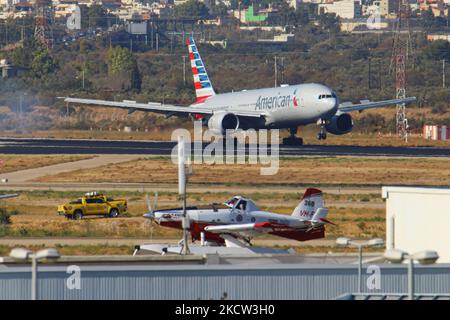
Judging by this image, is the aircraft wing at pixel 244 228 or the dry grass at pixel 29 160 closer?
the aircraft wing at pixel 244 228

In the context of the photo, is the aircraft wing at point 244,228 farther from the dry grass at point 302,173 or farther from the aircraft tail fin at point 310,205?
the dry grass at point 302,173

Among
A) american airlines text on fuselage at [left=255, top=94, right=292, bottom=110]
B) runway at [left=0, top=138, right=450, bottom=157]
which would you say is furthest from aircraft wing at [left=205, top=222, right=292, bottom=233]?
american airlines text on fuselage at [left=255, top=94, right=292, bottom=110]

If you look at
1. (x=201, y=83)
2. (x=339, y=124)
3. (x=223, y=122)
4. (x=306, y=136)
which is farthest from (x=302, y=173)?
(x=201, y=83)

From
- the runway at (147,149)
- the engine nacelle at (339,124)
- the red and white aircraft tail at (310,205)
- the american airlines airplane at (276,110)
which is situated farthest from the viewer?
the engine nacelle at (339,124)

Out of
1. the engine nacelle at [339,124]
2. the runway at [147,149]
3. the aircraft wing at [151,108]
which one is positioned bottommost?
the runway at [147,149]

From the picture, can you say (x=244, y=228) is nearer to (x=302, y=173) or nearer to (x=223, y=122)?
(x=302, y=173)

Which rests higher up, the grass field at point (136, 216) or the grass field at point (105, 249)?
the grass field at point (105, 249)

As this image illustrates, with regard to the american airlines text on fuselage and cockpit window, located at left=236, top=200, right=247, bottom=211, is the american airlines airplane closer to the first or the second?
the american airlines text on fuselage

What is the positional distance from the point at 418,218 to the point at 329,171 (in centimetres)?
4499

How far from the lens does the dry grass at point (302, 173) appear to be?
272ft

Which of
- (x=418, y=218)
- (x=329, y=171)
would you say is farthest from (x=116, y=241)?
(x=329, y=171)

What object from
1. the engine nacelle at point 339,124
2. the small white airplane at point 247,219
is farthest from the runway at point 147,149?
the small white airplane at point 247,219
